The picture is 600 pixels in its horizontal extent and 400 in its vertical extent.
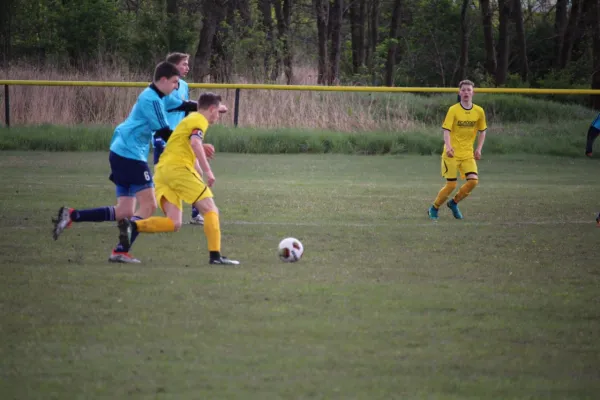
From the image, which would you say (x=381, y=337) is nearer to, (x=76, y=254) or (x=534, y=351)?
(x=534, y=351)

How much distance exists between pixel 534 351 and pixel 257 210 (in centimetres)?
731

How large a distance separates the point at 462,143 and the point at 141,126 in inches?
212

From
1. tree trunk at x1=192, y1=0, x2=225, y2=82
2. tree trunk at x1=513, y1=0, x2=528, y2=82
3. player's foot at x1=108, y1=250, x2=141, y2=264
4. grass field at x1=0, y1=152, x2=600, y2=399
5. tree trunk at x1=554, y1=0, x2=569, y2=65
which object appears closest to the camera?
grass field at x1=0, y1=152, x2=600, y2=399

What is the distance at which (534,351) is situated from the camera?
5.57 metres

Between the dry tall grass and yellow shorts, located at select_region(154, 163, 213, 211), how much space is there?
1525 cm

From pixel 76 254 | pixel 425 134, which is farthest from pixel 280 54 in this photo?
pixel 76 254

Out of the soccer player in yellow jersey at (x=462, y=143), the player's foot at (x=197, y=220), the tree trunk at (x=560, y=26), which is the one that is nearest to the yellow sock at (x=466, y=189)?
the soccer player in yellow jersey at (x=462, y=143)

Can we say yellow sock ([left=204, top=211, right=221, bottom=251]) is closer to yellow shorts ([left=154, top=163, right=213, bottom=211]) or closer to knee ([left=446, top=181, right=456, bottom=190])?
yellow shorts ([left=154, top=163, right=213, bottom=211])

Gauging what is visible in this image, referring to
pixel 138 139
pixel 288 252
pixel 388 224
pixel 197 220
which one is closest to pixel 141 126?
pixel 138 139

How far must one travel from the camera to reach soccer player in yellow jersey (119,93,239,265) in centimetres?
811

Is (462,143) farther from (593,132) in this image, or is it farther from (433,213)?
(593,132)

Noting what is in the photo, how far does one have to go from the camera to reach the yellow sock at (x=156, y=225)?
8250mm

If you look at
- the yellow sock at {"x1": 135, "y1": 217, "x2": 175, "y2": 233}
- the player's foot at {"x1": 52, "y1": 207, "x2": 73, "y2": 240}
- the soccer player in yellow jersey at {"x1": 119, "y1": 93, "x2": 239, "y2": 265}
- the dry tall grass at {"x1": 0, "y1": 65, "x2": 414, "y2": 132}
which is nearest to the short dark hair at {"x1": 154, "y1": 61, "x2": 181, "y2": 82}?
the soccer player in yellow jersey at {"x1": 119, "y1": 93, "x2": 239, "y2": 265}

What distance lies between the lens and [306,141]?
22406 mm
